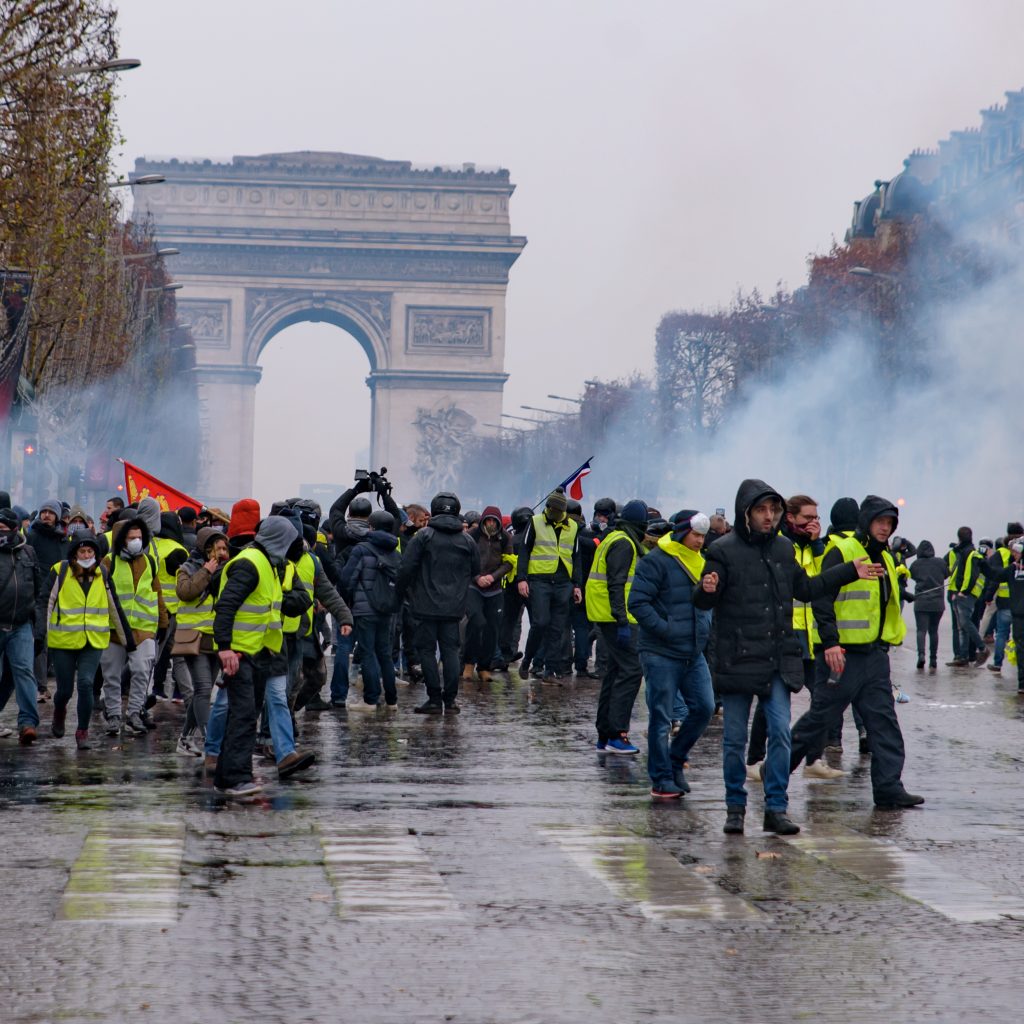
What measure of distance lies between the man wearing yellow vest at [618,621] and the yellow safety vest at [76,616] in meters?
3.09

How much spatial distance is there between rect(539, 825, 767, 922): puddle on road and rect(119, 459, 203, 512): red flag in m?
10.3

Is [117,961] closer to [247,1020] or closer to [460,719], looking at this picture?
[247,1020]

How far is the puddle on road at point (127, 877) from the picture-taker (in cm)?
782

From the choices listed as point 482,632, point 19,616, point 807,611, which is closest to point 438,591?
point 19,616

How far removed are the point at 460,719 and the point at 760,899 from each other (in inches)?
312

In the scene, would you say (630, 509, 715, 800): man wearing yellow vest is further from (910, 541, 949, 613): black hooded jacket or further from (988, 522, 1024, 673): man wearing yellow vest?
(910, 541, 949, 613): black hooded jacket

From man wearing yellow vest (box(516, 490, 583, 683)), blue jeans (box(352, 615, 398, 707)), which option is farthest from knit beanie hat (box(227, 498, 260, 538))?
man wearing yellow vest (box(516, 490, 583, 683))

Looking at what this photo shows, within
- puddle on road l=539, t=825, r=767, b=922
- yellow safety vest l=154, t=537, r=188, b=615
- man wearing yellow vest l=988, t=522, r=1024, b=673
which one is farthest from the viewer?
man wearing yellow vest l=988, t=522, r=1024, b=673

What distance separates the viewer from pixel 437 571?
1675 cm

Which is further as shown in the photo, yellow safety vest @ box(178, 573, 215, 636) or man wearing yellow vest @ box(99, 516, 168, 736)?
man wearing yellow vest @ box(99, 516, 168, 736)

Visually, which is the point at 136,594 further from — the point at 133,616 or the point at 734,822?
the point at 734,822

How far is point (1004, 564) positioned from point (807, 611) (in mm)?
→ 10012

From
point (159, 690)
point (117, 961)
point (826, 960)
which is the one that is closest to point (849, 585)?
point (826, 960)

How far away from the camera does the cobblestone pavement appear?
660cm
